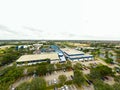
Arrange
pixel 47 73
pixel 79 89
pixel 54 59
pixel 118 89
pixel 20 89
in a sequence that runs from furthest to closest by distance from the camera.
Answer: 1. pixel 54 59
2. pixel 47 73
3. pixel 79 89
4. pixel 20 89
5. pixel 118 89

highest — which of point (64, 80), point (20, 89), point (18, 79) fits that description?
point (20, 89)

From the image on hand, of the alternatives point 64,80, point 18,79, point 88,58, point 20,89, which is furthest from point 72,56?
point 20,89

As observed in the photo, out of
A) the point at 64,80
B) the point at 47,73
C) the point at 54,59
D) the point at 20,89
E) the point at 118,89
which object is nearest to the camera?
the point at 118,89

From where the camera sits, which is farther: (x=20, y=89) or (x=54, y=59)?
(x=54, y=59)

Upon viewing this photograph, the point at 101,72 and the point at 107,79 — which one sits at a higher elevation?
the point at 101,72

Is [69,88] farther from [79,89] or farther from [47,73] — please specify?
[47,73]

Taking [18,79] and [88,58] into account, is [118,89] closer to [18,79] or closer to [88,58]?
[18,79]

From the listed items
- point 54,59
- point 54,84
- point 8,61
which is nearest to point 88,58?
point 54,59

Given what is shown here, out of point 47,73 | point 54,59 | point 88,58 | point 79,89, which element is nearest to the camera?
point 79,89

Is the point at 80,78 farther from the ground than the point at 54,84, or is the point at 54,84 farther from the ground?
the point at 80,78
